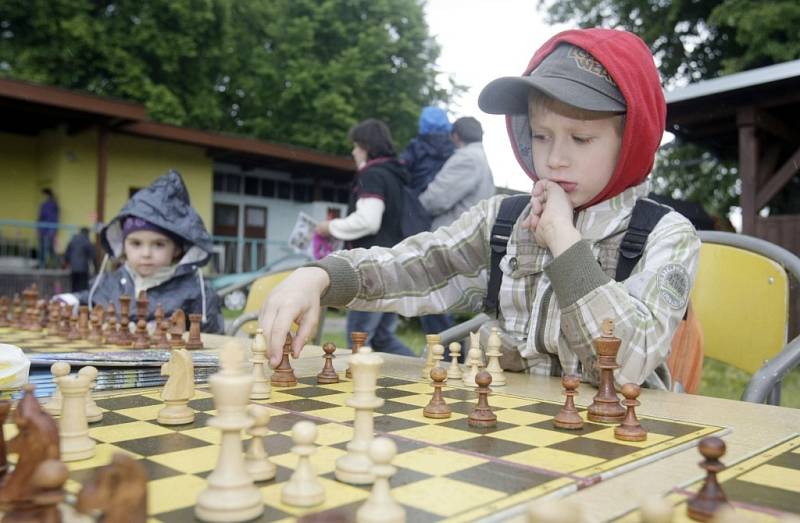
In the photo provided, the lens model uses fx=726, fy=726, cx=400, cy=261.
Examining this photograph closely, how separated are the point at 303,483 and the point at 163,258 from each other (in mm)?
2916

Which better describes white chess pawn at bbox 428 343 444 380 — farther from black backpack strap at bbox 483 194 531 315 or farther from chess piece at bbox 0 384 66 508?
chess piece at bbox 0 384 66 508

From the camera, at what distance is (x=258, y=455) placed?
0.93 m

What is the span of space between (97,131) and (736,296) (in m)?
12.3

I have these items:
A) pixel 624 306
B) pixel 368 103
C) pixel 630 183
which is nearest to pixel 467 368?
pixel 624 306

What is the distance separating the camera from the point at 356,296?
2.12 meters

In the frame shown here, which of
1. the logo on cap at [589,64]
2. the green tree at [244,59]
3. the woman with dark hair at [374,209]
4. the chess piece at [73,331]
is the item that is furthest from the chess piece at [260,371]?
the green tree at [244,59]

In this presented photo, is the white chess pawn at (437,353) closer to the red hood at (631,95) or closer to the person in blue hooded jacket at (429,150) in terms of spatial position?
the red hood at (631,95)

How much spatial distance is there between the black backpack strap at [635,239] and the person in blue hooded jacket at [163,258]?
2.10 metres

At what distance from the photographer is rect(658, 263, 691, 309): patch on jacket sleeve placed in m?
1.74

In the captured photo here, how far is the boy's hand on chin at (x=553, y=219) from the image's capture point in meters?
1.75

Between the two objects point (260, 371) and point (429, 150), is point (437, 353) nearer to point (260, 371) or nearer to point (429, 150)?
point (260, 371)

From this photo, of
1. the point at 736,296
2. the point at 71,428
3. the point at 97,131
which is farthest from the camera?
the point at 97,131

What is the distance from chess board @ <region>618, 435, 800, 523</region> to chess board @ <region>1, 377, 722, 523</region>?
0.33ft

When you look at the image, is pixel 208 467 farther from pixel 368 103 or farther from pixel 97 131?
pixel 368 103
